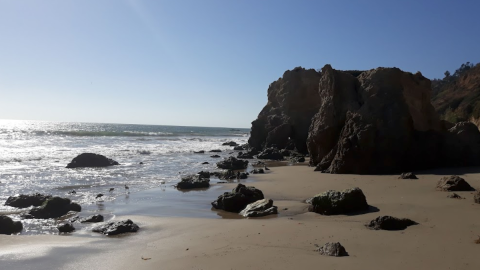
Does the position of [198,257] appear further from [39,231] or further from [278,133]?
[278,133]

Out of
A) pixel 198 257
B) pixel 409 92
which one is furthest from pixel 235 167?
pixel 198 257

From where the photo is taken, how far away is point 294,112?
110ft

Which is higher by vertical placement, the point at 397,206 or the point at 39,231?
the point at 397,206

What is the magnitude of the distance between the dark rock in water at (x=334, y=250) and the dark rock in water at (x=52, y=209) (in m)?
7.04

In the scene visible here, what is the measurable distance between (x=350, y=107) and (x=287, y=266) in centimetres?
1144

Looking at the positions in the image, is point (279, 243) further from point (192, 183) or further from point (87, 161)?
point (87, 161)

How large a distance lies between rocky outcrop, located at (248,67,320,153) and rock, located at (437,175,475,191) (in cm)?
2084

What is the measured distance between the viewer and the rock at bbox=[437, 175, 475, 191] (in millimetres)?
9250

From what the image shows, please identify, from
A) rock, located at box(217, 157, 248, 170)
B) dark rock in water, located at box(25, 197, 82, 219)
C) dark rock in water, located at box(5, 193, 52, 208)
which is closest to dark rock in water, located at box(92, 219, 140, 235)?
dark rock in water, located at box(25, 197, 82, 219)

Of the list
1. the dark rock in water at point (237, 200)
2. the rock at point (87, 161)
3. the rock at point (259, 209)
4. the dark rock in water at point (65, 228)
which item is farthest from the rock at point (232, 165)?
the dark rock in water at point (65, 228)

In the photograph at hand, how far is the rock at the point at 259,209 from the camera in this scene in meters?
8.65

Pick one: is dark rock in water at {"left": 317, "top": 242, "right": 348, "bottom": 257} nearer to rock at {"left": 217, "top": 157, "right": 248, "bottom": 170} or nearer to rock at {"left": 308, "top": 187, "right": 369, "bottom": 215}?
rock at {"left": 308, "top": 187, "right": 369, "bottom": 215}

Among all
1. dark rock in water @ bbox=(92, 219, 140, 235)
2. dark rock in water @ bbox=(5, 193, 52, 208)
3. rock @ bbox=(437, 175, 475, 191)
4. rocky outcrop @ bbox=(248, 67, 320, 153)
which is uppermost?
rocky outcrop @ bbox=(248, 67, 320, 153)

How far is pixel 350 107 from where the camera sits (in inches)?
595
